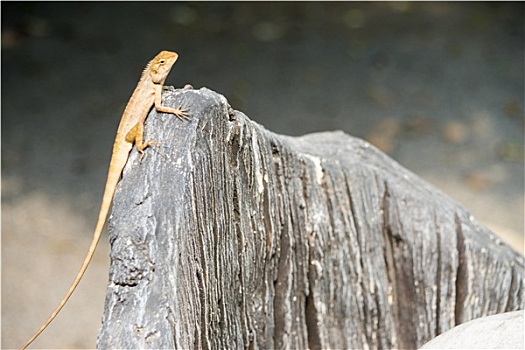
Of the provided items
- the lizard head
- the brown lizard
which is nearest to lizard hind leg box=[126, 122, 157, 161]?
the brown lizard

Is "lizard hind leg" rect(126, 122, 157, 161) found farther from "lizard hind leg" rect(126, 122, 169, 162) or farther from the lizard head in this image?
the lizard head

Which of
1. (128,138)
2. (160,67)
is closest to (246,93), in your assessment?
(160,67)

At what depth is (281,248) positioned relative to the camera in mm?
1072

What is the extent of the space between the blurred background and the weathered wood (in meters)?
1.40

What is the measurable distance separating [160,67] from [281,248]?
1.08 feet

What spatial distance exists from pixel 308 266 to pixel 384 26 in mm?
2780

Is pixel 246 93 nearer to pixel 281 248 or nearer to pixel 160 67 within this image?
pixel 160 67

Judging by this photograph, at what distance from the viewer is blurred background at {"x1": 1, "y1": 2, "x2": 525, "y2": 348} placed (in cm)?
269

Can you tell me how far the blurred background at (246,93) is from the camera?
2.69 m

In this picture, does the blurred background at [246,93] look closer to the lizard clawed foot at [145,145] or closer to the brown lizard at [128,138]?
the brown lizard at [128,138]

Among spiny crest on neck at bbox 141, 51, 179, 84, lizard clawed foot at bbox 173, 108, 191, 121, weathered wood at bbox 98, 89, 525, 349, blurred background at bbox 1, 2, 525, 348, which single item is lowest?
weathered wood at bbox 98, 89, 525, 349

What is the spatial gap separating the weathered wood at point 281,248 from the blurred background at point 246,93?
140 cm

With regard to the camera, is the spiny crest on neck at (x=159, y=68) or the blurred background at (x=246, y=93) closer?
the spiny crest on neck at (x=159, y=68)

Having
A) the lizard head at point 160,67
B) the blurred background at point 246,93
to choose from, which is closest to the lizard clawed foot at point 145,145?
the lizard head at point 160,67
